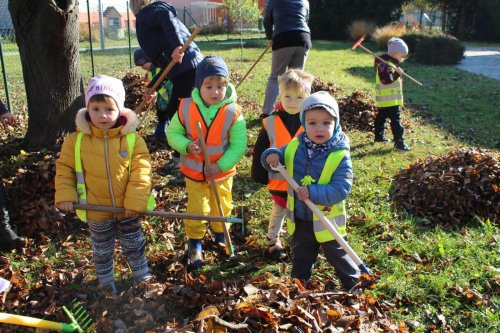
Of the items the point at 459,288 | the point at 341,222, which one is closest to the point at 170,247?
the point at 341,222

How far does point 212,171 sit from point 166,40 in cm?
257

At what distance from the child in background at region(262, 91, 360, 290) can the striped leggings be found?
1.19 m

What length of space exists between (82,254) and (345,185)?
260 cm

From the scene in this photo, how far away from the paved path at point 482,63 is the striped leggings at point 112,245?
15625 mm

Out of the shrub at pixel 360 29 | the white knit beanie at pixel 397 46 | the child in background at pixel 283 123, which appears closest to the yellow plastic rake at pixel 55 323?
the child in background at pixel 283 123

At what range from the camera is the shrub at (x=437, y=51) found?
19375mm

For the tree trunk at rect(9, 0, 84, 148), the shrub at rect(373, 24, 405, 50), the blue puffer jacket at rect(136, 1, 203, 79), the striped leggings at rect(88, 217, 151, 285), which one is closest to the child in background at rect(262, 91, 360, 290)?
the striped leggings at rect(88, 217, 151, 285)

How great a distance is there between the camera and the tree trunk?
17.7 ft

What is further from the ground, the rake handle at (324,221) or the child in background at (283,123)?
the child in background at (283,123)

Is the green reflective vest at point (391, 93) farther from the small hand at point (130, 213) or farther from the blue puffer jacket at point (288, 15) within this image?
the small hand at point (130, 213)

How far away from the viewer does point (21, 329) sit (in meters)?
3.28

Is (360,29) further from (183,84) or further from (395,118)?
(183,84)

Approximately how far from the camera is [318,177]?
3.31 meters

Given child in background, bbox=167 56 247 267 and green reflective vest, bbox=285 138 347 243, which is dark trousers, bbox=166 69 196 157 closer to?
child in background, bbox=167 56 247 267
